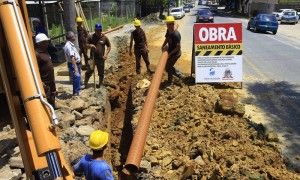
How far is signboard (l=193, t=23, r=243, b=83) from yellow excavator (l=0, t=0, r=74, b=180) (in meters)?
6.40

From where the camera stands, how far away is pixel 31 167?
10.3ft

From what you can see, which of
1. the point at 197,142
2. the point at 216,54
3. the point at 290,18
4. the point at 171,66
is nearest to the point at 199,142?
the point at 197,142

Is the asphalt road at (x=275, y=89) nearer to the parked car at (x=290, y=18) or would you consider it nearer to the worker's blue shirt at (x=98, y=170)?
the worker's blue shirt at (x=98, y=170)

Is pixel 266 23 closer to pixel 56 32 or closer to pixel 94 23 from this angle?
pixel 94 23

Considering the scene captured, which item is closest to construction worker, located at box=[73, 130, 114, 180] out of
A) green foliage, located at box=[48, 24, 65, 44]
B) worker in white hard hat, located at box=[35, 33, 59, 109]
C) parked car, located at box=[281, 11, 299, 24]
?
worker in white hard hat, located at box=[35, 33, 59, 109]

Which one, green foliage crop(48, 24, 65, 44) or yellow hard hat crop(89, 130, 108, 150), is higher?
yellow hard hat crop(89, 130, 108, 150)

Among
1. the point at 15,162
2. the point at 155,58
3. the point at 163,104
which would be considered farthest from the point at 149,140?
the point at 155,58

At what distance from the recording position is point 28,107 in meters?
2.91

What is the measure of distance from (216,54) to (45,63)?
16.5 ft

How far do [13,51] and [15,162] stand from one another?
2.69 m

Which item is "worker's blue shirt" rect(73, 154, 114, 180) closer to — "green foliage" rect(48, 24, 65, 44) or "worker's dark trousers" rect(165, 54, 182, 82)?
"worker's dark trousers" rect(165, 54, 182, 82)

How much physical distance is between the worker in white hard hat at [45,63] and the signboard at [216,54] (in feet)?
14.4

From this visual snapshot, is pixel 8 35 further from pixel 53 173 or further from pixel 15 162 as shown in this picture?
pixel 15 162

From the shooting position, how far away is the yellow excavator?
2760mm
